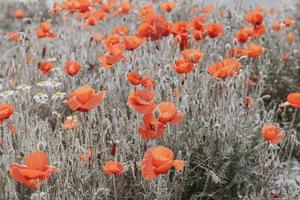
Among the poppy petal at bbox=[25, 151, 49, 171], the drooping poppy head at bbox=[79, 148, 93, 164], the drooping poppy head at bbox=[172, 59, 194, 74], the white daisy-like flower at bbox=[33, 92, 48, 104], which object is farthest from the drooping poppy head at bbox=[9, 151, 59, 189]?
the white daisy-like flower at bbox=[33, 92, 48, 104]

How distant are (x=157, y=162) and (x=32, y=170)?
16.5 inches

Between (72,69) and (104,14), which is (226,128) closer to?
(72,69)

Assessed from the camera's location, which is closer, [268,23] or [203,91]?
[203,91]

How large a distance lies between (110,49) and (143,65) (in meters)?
0.92

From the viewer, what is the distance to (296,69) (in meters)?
4.59

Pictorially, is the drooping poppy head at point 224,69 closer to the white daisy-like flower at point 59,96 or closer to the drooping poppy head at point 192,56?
the drooping poppy head at point 192,56

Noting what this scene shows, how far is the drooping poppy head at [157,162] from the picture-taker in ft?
6.44

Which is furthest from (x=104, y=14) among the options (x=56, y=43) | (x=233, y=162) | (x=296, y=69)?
(x=233, y=162)

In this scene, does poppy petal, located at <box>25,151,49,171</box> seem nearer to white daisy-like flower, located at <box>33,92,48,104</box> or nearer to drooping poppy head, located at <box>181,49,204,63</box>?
drooping poppy head, located at <box>181,49,204,63</box>

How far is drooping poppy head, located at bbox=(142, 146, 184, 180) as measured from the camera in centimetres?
196

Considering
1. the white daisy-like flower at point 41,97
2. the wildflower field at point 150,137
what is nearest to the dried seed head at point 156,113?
the wildflower field at point 150,137

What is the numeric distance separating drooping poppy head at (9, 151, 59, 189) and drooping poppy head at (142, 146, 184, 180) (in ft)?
1.07

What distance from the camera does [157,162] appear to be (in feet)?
6.48

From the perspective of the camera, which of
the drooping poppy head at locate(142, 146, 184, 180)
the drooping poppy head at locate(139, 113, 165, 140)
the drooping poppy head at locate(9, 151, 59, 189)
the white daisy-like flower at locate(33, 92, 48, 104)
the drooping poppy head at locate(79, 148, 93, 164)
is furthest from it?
the white daisy-like flower at locate(33, 92, 48, 104)
